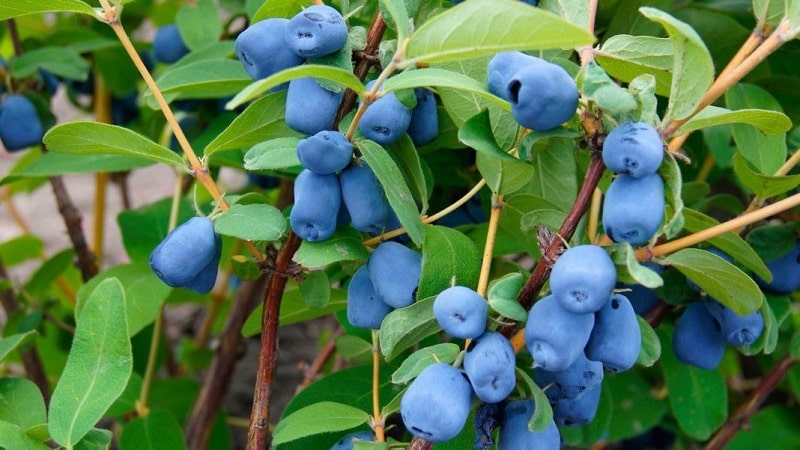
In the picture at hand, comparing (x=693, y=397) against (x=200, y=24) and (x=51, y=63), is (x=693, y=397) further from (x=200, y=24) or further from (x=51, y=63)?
(x=51, y=63)

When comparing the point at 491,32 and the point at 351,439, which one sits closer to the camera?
the point at 491,32

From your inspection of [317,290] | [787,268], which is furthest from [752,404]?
[317,290]

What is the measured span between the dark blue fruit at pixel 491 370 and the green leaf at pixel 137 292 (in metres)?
0.52

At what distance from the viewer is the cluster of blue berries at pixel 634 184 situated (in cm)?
62

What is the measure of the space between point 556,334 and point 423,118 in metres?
0.29

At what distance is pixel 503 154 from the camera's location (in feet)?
2.39

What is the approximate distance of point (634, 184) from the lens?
64 cm

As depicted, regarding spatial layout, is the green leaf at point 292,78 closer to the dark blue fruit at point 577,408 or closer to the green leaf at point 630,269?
the green leaf at point 630,269

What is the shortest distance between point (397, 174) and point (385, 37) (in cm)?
31

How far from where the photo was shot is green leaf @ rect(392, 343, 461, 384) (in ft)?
2.32

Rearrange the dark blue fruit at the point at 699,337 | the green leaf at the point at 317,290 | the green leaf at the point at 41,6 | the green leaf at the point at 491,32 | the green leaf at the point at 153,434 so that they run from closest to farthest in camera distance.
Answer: the green leaf at the point at 491,32, the green leaf at the point at 41,6, the green leaf at the point at 317,290, the dark blue fruit at the point at 699,337, the green leaf at the point at 153,434

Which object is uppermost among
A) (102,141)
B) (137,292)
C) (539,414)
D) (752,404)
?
(102,141)

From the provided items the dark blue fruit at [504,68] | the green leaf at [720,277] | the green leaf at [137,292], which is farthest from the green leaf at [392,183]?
the green leaf at [137,292]

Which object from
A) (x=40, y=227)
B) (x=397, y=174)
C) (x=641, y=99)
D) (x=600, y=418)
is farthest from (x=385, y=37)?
(x=40, y=227)
